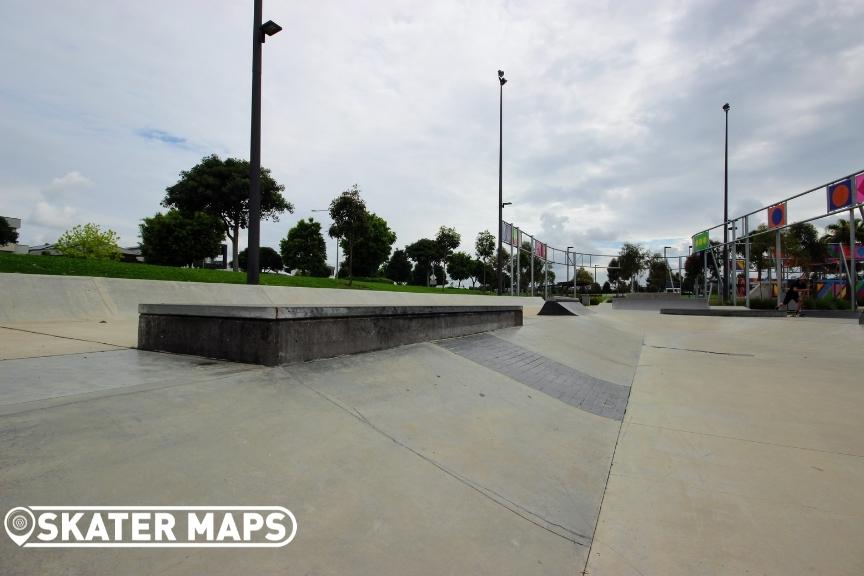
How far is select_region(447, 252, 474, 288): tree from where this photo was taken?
68.2m

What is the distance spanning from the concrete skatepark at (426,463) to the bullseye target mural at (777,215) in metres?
14.6

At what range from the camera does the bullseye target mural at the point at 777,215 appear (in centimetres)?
1608

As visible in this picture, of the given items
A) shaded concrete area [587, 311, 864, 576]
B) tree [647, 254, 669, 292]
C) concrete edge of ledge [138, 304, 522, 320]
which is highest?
tree [647, 254, 669, 292]

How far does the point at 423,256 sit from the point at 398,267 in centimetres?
1411

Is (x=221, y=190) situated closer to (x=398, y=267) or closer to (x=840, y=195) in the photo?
(x=840, y=195)

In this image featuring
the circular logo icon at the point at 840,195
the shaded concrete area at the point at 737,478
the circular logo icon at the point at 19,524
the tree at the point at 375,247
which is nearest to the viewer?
the circular logo icon at the point at 19,524

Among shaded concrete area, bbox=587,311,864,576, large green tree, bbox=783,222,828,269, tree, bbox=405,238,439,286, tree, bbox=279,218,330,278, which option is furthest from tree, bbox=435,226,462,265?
shaded concrete area, bbox=587,311,864,576

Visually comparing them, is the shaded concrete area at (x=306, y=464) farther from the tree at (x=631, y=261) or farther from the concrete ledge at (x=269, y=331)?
the tree at (x=631, y=261)

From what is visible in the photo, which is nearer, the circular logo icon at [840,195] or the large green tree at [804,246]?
the circular logo icon at [840,195]

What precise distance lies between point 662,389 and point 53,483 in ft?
18.3

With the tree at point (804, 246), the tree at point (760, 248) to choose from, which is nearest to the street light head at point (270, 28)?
the tree at point (804, 246)

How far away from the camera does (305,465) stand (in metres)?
2.05

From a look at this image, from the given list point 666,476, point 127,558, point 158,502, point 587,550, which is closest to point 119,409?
point 158,502

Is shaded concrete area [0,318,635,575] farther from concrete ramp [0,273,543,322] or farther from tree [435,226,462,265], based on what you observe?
tree [435,226,462,265]
